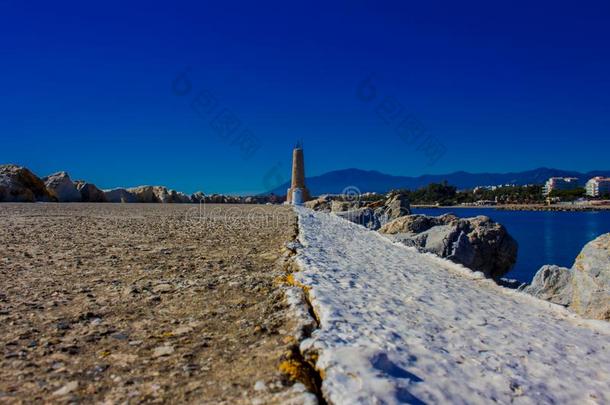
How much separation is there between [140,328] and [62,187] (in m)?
27.8

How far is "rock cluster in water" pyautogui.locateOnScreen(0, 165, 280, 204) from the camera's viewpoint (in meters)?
23.8

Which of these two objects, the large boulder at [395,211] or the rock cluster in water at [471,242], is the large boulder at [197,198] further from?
the rock cluster in water at [471,242]

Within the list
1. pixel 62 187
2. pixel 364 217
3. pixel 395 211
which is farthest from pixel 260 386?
pixel 62 187

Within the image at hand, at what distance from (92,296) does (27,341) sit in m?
0.93

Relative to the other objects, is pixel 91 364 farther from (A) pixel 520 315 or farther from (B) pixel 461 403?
(A) pixel 520 315

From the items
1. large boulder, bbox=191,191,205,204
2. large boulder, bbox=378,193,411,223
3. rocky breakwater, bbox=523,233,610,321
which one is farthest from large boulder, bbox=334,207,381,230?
large boulder, bbox=191,191,205,204

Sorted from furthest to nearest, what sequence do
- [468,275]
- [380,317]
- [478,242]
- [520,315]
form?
[478,242] → [468,275] → [520,315] → [380,317]

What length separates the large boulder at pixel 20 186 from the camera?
77.2 feet

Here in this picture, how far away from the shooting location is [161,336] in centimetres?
252

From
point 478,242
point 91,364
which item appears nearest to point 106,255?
point 91,364

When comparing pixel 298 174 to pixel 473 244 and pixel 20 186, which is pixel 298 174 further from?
pixel 473 244

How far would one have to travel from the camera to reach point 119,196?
3055 cm

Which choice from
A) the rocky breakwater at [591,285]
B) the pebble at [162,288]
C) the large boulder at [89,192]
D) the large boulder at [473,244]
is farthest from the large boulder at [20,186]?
the rocky breakwater at [591,285]

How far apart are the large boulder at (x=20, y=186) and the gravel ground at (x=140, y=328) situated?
22.1 m
